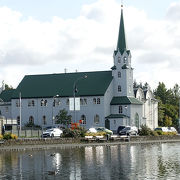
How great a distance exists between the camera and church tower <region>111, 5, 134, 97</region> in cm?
11038

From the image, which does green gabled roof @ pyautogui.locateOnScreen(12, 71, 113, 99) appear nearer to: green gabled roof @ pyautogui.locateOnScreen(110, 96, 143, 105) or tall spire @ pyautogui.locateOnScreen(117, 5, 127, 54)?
green gabled roof @ pyautogui.locateOnScreen(110, 96, 143, 105)

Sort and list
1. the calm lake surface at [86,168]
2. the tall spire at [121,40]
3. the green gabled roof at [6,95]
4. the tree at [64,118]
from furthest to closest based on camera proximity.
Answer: the green gabled roof at [6,95]
the tall spire at [121,40]
the tree at [64,118]
the calm lake surface at [86,168]

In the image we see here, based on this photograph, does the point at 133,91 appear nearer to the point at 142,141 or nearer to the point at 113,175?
the point at 142,141

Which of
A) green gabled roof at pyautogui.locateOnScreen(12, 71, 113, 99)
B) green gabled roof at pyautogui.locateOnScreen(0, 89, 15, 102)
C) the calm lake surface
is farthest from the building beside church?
the calm lake surface

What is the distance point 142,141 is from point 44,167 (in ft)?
126

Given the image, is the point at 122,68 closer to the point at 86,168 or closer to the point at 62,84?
the point at 62,84

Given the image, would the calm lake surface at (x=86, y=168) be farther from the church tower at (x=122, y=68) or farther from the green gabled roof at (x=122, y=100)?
the church tower at (x=122, y=68)

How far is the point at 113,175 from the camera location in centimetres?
3191

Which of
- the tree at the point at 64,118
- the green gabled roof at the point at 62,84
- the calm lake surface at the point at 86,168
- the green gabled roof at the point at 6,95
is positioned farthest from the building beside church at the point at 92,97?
the calm lake surface at the point at 86,168

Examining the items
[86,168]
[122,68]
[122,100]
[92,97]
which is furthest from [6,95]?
[86,168]

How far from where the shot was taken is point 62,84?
114m

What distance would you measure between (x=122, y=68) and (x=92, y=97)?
8980 mm

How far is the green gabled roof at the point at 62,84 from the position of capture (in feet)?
361

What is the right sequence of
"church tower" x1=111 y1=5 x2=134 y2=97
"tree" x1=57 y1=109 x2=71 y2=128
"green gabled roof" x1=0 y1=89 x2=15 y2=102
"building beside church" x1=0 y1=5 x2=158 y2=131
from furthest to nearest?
"green gabled roof" x1=0 y1=89 x2=15 y2=102 < "church tower" x1=111 y1=5 x2=134 y2=97 < "tree" x1=57 y1=109 x2=71 y2=128 < "building beside church" x1=0 y1=5 x2=158 y2=131
